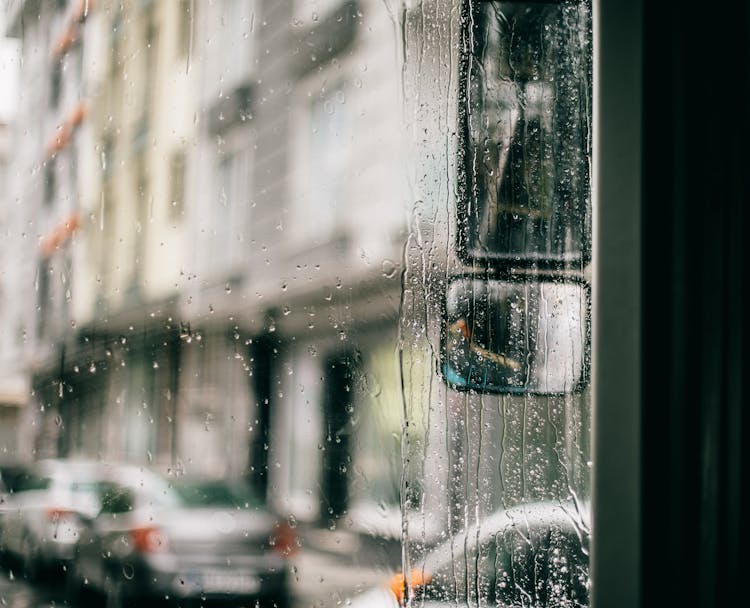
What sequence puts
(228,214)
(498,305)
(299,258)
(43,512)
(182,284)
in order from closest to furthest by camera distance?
1. (498,305)
2. (43,512)
3. (182,284)
4. (228,214)
5. (299,258)

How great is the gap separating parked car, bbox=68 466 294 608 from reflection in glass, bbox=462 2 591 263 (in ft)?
2.90

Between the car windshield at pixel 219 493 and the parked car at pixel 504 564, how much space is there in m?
0.46

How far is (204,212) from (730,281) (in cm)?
148

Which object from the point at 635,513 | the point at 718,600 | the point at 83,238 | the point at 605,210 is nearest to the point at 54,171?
the point at 83,238

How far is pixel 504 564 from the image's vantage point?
5.42 ft

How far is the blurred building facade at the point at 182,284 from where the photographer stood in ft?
5.90

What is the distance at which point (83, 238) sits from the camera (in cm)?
186

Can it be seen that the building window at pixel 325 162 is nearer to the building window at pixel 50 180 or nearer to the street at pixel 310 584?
the building window at pixel 50 180

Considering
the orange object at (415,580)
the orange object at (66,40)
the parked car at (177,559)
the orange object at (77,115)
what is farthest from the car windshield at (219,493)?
the orange object at (66,40)

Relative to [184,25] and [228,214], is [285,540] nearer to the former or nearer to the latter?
[228,214]

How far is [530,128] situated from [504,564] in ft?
2.91

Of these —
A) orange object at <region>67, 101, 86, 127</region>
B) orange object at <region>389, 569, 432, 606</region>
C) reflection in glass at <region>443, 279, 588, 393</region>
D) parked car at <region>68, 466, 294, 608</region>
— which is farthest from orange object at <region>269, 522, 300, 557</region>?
orange object at <region>67, 101, 86, 127</region>

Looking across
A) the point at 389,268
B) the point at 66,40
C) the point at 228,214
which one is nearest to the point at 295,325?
the point at 389,268

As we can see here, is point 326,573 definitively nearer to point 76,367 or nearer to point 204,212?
point 76,367
